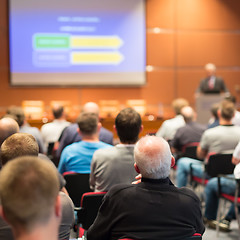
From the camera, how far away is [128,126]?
3309 mm

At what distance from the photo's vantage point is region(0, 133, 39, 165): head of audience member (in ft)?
7.49

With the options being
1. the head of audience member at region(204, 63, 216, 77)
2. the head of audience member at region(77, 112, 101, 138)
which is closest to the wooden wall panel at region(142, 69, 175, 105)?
the head of audience member at region(204, 63, 216, 77)

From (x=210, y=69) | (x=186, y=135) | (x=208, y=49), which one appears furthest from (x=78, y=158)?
(x=208, y=49)

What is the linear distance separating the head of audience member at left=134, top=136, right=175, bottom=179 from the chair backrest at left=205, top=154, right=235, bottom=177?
86.4 inches

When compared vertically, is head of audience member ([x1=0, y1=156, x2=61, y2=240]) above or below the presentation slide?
below

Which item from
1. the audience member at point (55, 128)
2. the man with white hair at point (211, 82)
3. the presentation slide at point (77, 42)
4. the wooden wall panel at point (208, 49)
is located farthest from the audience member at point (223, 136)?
the wooden wall panel at point (208, 49)

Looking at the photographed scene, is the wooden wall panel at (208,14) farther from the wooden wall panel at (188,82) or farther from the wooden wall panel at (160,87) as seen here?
the wooden wall panel at (160,87)

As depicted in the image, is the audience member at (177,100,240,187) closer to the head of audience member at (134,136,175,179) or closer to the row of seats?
the head of audience member at (134,136,175,179)

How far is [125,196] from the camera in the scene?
2.03m

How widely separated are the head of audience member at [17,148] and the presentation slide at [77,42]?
7.00 m

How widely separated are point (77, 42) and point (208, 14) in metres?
3.36

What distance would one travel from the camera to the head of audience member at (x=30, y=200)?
3.74 ft

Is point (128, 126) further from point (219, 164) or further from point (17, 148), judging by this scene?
point (219, 164)

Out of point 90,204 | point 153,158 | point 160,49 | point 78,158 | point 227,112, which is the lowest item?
point 90,204
